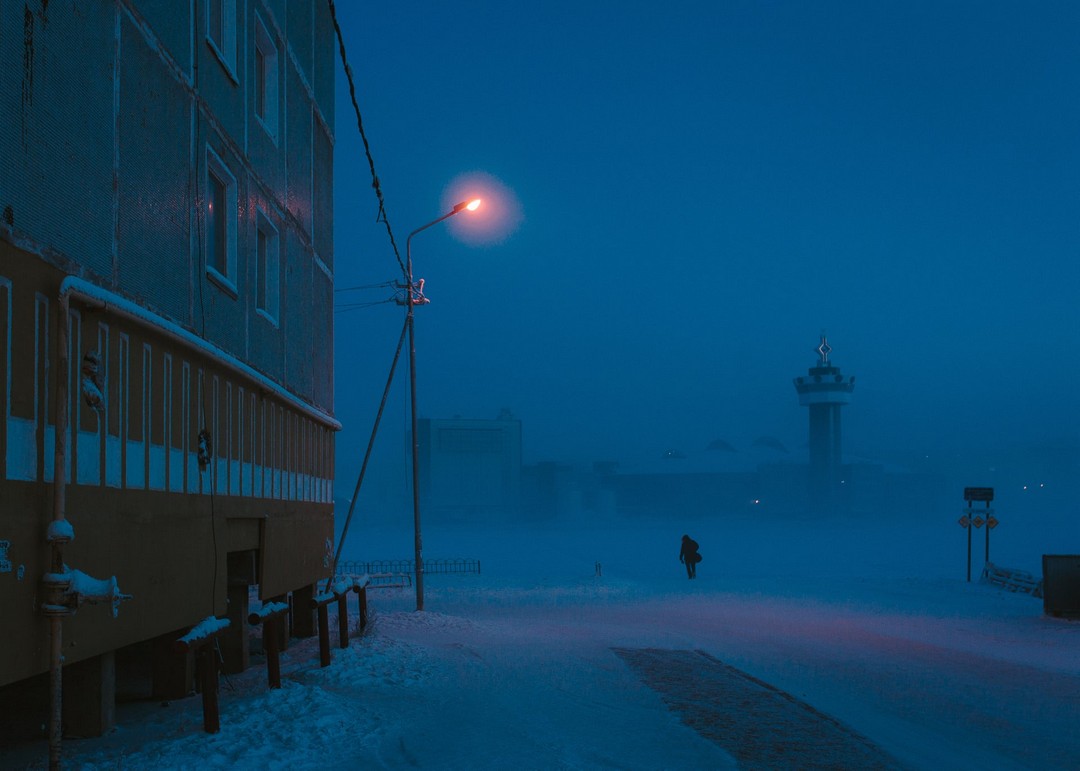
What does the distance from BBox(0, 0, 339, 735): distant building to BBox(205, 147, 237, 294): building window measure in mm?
32

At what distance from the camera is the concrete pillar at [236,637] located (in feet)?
37.1

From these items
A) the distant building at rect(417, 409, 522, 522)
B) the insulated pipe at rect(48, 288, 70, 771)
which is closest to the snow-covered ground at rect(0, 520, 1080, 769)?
the insulated pipe at rect(48, 288, 70, 771)

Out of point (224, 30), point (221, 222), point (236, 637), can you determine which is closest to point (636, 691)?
point (236, 637)

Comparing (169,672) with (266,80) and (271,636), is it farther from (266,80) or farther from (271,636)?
(266,80)

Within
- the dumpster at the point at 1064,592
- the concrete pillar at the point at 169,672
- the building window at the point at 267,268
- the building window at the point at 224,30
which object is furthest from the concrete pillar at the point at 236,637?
the dumpster at the point at 1064,592

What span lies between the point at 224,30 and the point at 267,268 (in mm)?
3016

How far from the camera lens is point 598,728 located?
8820 mm

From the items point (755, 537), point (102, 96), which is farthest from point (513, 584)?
point (755, 537)

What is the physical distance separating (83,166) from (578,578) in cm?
2783

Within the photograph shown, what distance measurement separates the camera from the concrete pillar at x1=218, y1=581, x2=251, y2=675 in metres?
11.3

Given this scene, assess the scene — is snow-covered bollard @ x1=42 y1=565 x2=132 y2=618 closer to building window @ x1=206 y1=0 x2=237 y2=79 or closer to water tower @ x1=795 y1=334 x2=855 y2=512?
building window @ x1=206 y1=0 x2=237 y2=79

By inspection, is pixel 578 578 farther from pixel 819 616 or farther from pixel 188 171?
pixel 188 171

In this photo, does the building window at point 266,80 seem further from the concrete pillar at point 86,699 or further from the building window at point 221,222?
the concrete pillar at point 86,699

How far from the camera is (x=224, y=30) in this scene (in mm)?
10508
